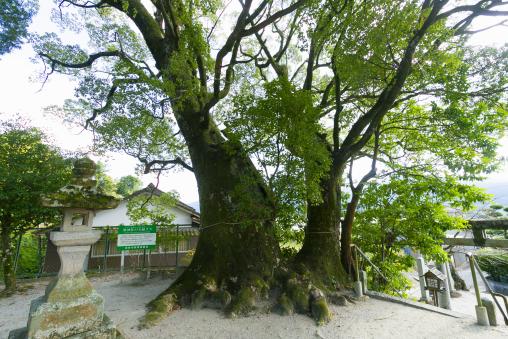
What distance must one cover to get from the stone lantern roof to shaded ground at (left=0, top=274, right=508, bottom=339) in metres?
2.04

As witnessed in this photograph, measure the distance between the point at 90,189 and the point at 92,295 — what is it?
1547 millimetres

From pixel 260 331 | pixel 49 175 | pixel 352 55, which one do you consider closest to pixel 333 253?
pixel 260 331

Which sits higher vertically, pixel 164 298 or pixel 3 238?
pixel 3 238

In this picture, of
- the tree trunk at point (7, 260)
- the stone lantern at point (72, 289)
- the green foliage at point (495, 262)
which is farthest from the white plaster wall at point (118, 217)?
the green foliage at point (495, 262)

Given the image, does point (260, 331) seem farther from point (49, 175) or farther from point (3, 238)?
point (3, 238)

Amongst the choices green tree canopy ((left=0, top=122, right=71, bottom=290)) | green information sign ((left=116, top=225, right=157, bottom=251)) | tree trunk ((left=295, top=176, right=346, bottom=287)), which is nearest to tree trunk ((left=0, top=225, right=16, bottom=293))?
green tree canopy ((left=0, top=122, right=71, bottom=290))

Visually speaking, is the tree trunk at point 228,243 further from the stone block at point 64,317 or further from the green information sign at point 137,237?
the green information sign at point 137,237

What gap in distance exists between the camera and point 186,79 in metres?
5.30

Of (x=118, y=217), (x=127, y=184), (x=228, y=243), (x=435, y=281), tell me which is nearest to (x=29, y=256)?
(x=118, y=217)

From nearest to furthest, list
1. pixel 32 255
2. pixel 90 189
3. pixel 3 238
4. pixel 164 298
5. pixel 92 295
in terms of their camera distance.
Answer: pixel 92 295 < pixel 90 189 < pixel 164 298 < pixel 3 238 < pixel 32 255

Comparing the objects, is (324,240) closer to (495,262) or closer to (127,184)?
(495,262)

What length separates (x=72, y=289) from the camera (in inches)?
137

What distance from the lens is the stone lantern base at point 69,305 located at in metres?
3.19

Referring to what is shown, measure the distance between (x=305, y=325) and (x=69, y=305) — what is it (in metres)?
3.60
